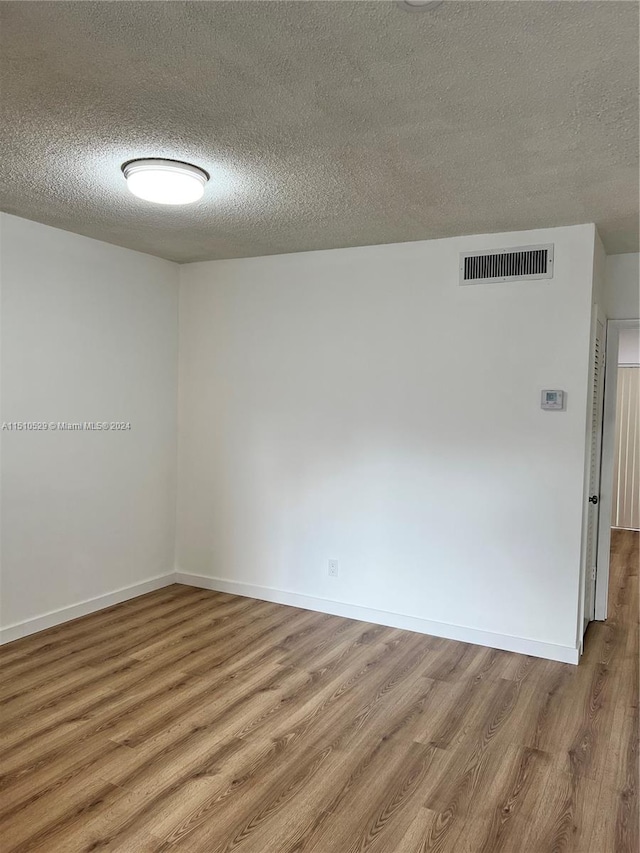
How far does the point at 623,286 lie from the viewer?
13.6 feet

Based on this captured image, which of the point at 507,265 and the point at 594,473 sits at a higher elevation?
the point at 507,265

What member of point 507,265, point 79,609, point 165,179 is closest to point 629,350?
point 507,265

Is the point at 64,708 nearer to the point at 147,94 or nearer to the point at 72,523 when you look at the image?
the point at 72,523

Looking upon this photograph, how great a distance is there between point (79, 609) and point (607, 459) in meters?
3.91

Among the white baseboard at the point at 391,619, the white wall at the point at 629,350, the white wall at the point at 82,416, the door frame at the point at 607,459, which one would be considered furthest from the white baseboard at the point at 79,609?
the white wall at the point at 629,350

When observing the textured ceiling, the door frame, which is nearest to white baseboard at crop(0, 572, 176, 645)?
the textured ceiling

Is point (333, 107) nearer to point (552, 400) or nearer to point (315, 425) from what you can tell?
point (552, 400)

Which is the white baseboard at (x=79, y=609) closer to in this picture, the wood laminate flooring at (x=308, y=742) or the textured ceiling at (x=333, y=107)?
the wood laminate flooring at (x=308, y=742)

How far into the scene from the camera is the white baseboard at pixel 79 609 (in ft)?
12.2

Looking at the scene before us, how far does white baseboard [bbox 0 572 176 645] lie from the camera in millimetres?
3730

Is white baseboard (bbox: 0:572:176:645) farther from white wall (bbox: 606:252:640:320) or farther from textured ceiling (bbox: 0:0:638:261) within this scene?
white wall (bbox: 606:252:640:320)

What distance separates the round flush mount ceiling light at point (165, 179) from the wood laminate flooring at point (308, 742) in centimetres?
249

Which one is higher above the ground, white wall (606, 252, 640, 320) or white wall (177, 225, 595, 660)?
white wall (606, 252, 640, 320)

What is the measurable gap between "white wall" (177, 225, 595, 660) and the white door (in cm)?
41
